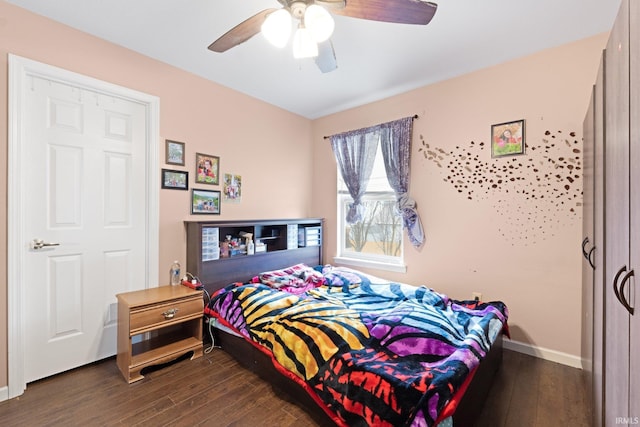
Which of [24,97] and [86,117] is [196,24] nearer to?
[86,117]

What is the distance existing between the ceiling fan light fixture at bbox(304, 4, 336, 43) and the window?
2123 mm

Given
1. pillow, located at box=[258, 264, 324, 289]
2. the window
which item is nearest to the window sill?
the window

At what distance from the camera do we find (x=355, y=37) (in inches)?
87.9

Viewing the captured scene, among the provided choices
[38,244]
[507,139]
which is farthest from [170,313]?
[507,139]

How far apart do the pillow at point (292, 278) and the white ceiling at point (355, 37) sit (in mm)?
2049

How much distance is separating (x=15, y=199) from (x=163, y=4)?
165 cm

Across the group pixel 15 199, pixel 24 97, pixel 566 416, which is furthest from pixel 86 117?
pixel 566 416

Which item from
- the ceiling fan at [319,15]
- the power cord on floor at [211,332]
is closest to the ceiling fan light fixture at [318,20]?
the ceiling fan at [319,15]

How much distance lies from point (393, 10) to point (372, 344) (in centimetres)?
185

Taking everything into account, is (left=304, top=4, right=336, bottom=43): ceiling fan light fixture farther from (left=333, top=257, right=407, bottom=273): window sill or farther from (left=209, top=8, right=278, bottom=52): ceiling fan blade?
(left=333, top=257, right=407, bottom=273): window sill

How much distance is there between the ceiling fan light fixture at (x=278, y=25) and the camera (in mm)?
1463

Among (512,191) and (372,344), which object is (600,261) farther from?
(512,191)

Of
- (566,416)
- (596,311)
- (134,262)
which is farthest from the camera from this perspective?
(134,262)

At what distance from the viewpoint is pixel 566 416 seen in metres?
1.70
